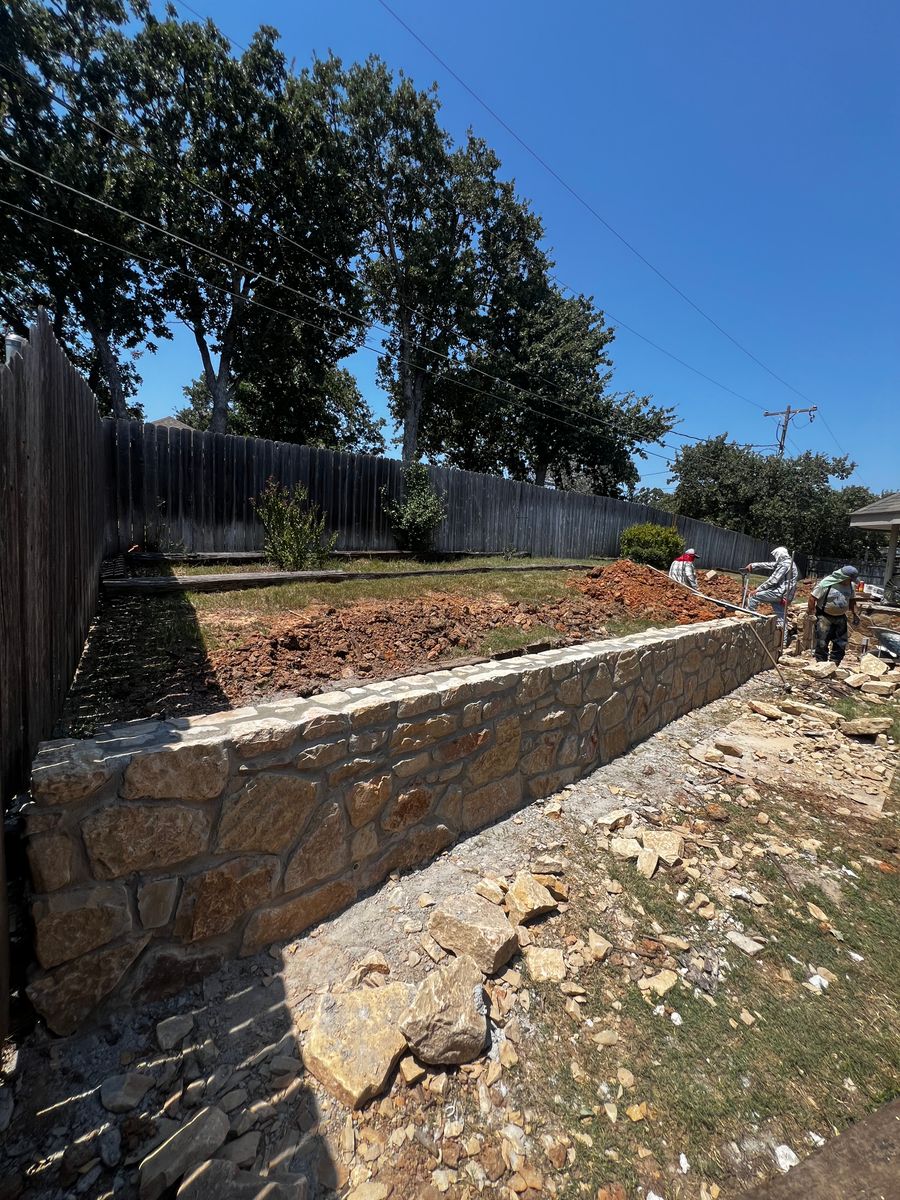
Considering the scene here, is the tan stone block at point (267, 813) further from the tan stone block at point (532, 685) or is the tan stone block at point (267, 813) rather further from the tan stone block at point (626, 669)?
the tan stone block at point (626, 669)

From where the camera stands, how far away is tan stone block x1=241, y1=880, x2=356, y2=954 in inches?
78.8

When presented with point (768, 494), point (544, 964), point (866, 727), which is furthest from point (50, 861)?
point (768, 494)

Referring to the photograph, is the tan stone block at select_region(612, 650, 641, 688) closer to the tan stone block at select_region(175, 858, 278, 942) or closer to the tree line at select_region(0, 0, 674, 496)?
the tan stone block at select_region(175, 858, 278, 942)

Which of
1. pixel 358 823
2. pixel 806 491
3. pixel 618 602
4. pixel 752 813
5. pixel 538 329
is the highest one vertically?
pixel 538 329

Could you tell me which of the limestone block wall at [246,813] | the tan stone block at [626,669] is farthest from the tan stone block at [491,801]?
the tan stone block at [626,669]

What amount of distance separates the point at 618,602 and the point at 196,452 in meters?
6.39

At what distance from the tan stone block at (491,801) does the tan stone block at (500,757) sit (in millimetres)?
58

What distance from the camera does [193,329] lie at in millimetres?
15758

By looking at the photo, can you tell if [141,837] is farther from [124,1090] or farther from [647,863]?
[647,863]

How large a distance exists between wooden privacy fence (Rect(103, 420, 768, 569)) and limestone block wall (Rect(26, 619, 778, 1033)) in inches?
234

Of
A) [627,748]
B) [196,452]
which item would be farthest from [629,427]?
[627,748]

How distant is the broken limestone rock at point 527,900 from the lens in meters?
2.38

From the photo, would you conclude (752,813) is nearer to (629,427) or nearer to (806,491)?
(629,427)

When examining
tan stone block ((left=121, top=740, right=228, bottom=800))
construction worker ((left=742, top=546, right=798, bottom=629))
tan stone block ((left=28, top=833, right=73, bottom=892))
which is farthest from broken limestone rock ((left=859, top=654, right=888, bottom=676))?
tan stone block ((left=28, top=833, right=73, bottom=892))
